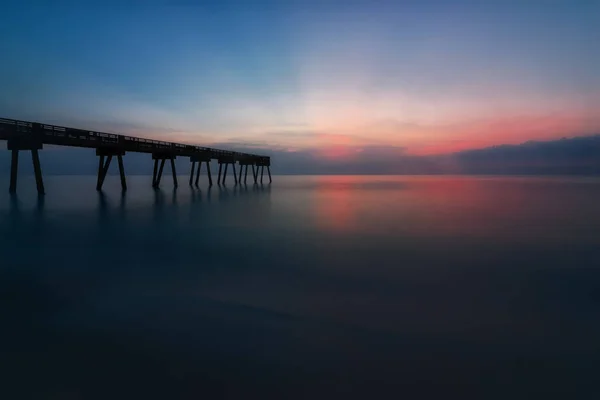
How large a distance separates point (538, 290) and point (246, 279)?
6.24 metres

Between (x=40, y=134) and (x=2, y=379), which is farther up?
(x=40, y=134)

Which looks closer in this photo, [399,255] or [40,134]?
[399,255]

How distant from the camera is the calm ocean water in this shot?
3.76 m

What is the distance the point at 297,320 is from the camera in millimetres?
5441

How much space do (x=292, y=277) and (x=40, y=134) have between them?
2355cm

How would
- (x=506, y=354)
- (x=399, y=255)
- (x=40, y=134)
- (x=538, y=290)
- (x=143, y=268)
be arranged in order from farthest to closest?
(x=40, y=134)
(x=399, y=255)
(x=143, y=268)
(x=538, y=290)
(x=506, y=354)

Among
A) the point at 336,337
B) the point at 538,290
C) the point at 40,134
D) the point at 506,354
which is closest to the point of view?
the point at 506,354

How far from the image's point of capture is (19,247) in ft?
35.3

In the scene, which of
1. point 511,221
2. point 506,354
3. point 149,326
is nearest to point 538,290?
point 506,354

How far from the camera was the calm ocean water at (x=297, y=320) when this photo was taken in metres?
3.76

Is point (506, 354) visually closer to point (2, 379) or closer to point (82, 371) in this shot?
point (82, 371)

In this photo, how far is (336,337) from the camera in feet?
15.8

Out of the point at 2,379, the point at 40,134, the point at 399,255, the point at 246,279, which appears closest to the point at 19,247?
the point at 246,279

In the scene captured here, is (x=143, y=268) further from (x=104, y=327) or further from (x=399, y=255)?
(x=399, y=255)
